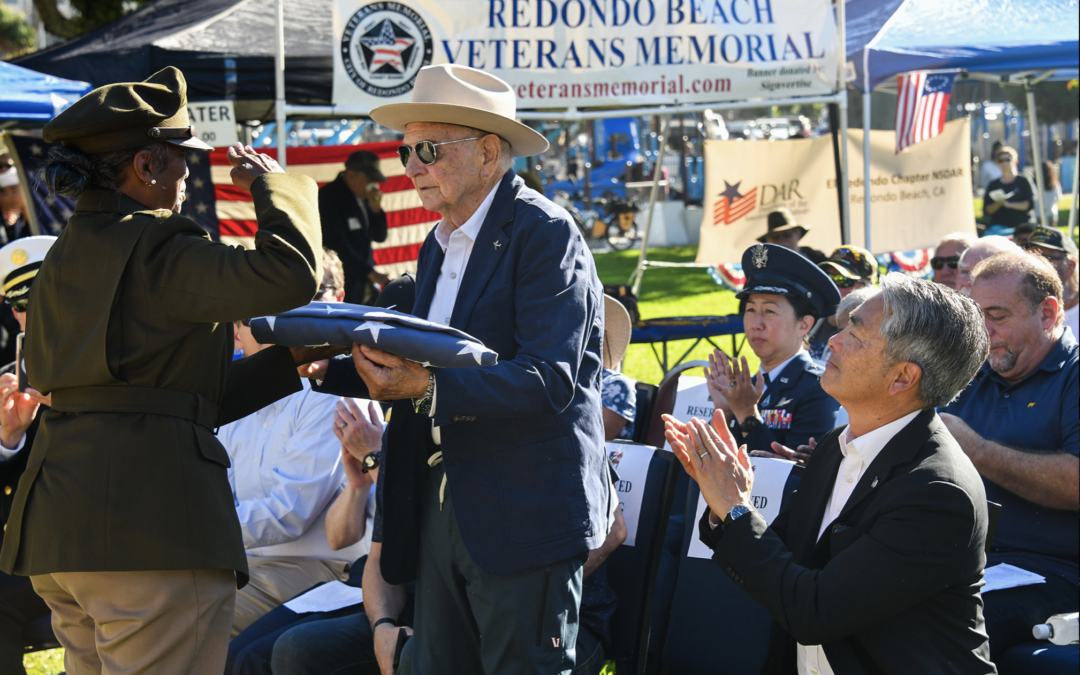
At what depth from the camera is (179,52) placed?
20.3 ft

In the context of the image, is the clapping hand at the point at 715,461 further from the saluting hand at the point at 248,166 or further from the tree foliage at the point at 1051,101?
the tree foliage at the point at 1051,101

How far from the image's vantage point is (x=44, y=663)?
399cm

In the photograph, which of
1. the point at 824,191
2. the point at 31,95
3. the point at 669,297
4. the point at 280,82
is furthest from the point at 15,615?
the point at 669,297

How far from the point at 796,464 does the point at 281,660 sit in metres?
1.74

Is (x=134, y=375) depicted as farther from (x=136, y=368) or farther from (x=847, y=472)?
(x=847, y=472)

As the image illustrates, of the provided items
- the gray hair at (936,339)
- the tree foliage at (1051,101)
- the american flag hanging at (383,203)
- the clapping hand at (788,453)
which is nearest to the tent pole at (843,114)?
the american flag hanging at (383,203)

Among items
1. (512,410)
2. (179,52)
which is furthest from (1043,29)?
(512,410)

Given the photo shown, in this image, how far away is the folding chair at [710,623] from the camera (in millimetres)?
2762

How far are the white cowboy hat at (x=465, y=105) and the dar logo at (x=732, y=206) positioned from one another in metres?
5.26

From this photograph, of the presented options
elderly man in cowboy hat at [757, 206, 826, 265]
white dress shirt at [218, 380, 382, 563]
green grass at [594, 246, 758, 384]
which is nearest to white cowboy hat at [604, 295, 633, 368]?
white dress shirt at [218, 380, 382, 563]

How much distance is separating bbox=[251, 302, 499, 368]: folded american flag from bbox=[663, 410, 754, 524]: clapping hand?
24.1 inches

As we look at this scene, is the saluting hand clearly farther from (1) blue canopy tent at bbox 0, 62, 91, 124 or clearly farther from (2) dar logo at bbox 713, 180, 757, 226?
(2) dar logo at bbox 713, 180, 757, 226

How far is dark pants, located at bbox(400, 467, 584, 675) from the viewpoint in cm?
211

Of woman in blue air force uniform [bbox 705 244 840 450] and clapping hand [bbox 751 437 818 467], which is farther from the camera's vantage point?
woman in blue air force uniform [bbox 705 244 840 450]
